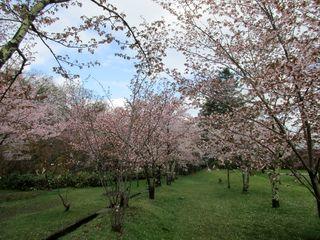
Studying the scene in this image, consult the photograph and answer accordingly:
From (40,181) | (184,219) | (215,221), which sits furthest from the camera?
(40,181)

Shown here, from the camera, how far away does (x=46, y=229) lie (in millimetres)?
14922

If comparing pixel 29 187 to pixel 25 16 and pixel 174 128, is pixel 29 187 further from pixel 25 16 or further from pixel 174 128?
pixel 25 16

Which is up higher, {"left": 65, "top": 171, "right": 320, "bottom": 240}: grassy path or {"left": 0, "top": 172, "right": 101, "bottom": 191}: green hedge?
{"left": 0, "top": 172, "right": 101, "bottom": 191}: green hedge

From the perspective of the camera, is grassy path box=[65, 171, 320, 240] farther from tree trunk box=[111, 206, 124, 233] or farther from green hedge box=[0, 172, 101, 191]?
green hedge box=[0, 172, 101, 191]

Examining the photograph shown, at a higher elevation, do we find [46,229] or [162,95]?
[162,95]

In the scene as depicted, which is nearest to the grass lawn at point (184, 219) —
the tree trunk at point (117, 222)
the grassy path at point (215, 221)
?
the grassy path at point (215, 221)

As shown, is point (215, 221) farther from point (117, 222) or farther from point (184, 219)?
point (117, 222)

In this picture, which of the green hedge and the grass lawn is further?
the green hedge

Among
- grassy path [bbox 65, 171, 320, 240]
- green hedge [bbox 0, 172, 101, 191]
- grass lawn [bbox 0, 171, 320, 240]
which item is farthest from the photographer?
green hedge [bbox 0, 172, 101, 191]

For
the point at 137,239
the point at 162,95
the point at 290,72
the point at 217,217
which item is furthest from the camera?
the point at 162,95

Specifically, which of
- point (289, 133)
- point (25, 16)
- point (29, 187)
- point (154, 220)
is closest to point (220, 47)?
point (289, 133)

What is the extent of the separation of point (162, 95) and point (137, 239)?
445 inches

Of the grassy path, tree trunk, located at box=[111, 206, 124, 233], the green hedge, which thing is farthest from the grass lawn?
the green hedge

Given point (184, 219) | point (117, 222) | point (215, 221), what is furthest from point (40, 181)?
point (117, 222)
